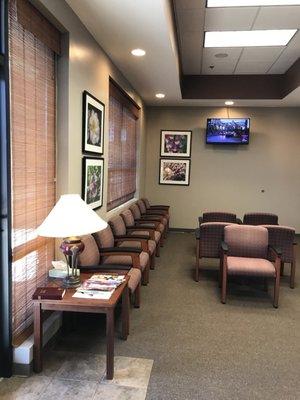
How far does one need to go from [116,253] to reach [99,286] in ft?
3.01

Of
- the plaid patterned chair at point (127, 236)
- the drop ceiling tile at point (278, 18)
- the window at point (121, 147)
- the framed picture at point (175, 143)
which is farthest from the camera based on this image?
the framed picture at point (175, 143)

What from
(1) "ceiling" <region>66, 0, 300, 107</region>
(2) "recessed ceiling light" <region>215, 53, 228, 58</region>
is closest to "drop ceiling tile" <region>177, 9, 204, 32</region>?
(1) "ceiling" <region>66, 0, 300, 107</region>

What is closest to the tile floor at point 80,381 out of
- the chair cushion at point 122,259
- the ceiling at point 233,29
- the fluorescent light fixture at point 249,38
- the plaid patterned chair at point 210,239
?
the chair cushion at point 122,259

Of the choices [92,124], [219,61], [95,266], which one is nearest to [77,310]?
[95,266]

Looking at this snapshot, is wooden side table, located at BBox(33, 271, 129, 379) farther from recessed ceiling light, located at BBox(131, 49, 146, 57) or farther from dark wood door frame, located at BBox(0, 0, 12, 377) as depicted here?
recessed ceiling light, located at BBox(131, 49, 146, 57)

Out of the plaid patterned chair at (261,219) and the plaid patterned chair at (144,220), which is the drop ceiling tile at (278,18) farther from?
the plaid patterned chair at (144,220)

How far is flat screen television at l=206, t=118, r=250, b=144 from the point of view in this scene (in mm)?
7086

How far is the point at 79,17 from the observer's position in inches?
119

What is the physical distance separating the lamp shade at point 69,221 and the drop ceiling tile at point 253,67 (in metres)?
4.33

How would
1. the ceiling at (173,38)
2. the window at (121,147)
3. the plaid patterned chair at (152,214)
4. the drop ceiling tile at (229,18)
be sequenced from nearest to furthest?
the ceiling at (173,38) → the drop ceiling tile at (229,18) → the window at (121,147) → the plaid patterned chair at (152,214)

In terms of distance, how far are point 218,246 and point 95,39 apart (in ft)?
9.15

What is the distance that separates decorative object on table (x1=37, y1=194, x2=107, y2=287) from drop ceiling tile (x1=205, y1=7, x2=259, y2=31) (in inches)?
107

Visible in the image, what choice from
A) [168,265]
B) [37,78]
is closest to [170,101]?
[168,265]

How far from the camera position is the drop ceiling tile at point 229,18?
3699 millimetres
